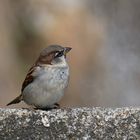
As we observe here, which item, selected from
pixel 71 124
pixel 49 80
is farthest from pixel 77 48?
pixel 71 124

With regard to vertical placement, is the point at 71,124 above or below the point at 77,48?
above

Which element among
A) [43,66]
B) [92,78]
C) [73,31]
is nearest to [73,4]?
[73,31]

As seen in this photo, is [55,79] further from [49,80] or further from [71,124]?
[71,124]

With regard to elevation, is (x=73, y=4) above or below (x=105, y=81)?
above

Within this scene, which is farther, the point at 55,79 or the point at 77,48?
the point at 77,48

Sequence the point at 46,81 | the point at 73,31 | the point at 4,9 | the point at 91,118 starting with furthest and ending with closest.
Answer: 1. the point at 73,31
2. the point at 4,9
3. the point at 46,81
4. the point at 91,118

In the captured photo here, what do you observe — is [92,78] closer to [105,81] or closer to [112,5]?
[105,81]
